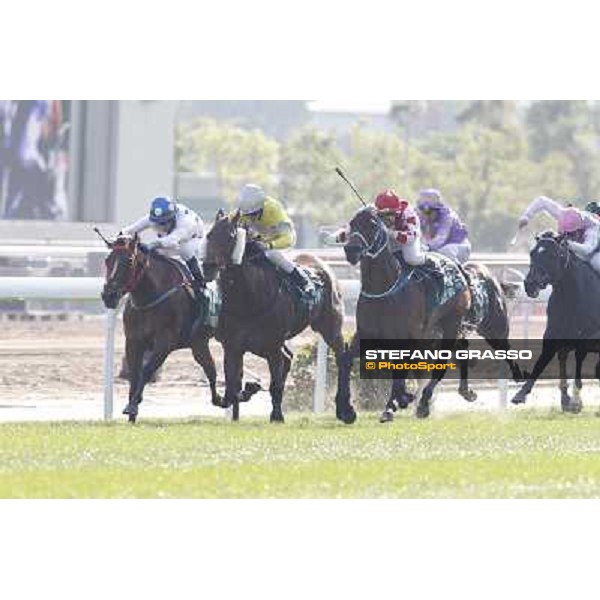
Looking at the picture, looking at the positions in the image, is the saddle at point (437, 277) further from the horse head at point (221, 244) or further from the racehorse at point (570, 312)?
the horse head at point (221, 244)

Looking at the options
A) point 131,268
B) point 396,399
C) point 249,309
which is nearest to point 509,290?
point 396,399

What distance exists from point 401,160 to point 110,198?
1273 inches

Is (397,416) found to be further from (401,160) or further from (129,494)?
(401,160)

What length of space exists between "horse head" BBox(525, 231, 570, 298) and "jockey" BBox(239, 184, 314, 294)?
1.91 metres

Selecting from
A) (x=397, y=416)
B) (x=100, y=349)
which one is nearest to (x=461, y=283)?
(x=397, y=416)

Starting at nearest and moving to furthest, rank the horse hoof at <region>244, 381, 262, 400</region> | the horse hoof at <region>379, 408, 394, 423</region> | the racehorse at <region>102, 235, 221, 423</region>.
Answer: the racehorse at <region>102, 235, 221, 423</region> → the horse hoof at <region>379, 408, 394, 423</region> → the horse hoof at <region>244, 381, 262, 400</region>

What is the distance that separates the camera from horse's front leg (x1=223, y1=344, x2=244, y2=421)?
16484 mm

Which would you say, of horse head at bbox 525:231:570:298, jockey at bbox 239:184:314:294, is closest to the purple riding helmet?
horse head at bbox 525:231:570:298

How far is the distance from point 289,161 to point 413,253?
189 ft

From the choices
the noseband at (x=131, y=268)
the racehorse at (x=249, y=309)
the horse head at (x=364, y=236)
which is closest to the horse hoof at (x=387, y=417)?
the racehorse at (x=249, y=309)

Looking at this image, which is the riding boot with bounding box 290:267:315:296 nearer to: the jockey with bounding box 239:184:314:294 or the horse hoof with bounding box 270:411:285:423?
the jockey with bounding box 239:184:314:294

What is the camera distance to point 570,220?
18109 millimetres

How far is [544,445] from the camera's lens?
48.8 feet

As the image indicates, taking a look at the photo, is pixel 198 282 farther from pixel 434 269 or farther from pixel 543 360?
pixel 543 360
